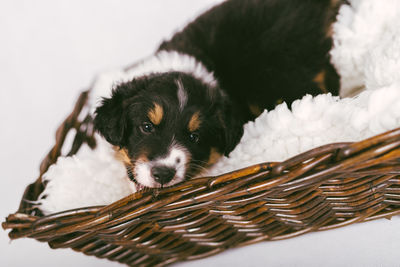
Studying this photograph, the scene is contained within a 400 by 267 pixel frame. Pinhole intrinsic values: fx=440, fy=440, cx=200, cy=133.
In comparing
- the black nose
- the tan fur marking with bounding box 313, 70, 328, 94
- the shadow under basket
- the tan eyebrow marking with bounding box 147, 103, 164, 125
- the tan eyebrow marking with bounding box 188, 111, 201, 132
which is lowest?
the shadow under basket

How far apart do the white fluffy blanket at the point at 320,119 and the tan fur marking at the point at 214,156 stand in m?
0.04

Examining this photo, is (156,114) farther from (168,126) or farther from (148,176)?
(148,176)

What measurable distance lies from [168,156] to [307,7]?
49.9 inches

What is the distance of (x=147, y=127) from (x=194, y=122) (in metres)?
0.21

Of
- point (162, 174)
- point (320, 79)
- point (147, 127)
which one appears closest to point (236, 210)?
point (162, 174)

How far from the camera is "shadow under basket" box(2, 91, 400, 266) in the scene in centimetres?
132

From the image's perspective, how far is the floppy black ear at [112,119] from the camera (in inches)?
78.8

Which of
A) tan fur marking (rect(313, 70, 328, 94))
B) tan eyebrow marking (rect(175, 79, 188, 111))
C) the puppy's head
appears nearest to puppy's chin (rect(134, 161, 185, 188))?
the puppy's head

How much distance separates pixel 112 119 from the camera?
2.01 m

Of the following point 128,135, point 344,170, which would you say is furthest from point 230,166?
point 344,170

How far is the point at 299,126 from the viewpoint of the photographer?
1828 mm

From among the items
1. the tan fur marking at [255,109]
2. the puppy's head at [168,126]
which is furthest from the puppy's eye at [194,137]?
the tan fur marking at [255,109]

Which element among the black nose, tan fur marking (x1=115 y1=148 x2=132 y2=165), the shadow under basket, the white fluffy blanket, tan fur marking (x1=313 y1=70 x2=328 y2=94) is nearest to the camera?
the shadow under basket

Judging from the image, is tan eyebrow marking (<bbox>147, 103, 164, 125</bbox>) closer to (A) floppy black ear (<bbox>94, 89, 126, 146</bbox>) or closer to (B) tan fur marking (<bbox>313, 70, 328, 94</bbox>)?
(A) floppy black ear (<bbox>94, 89, 126, 146</bbox>)
